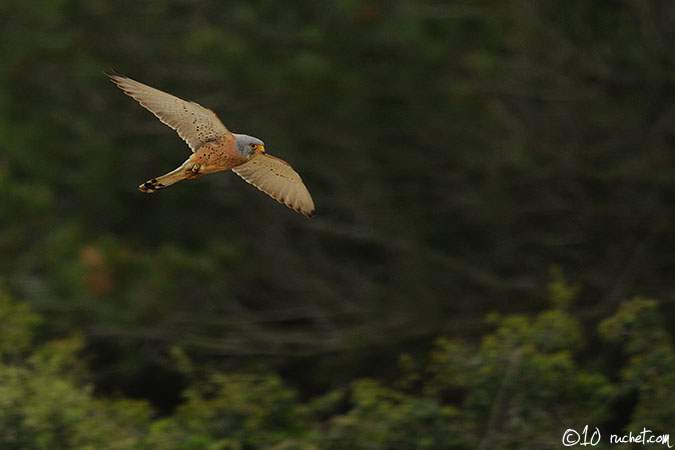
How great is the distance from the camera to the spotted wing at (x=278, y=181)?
2.87 meters

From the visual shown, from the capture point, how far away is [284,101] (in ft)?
21.4

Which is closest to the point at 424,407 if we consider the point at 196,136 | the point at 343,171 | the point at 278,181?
the point at 278,181

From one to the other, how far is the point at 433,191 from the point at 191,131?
182 inches

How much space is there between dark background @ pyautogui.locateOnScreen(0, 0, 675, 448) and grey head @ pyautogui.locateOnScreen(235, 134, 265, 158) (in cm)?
381

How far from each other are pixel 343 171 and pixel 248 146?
4442mm

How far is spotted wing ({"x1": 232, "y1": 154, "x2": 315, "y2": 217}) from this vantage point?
2.87 meters

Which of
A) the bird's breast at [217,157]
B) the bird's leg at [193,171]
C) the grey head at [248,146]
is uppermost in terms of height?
the grey head at [248,146]

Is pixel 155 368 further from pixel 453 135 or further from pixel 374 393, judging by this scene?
pixel 374 393

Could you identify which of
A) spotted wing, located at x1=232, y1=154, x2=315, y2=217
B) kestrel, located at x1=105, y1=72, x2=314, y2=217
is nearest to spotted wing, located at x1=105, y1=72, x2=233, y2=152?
kestrel, located at x1=105, y1=72, x2=314, y2=217

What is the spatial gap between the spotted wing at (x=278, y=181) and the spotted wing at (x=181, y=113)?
1.07ft

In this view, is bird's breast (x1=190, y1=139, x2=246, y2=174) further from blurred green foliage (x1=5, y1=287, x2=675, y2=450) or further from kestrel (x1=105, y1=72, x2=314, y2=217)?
blurred green foliage (x1=5, y1=287, x2=675, y2=450)

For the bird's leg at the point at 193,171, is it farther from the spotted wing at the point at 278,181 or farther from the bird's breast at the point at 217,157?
Result: the spotted wing at the point at 278,181

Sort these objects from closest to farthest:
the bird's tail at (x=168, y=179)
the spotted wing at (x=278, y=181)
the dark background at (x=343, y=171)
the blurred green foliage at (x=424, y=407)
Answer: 1. the bird's tail at (x=168, y=179)
2. the spotted wing at (x=278, y=181)
3. the blurred green foliage at (x=424, y=407)
4. the dark background at (x=343, y=171)

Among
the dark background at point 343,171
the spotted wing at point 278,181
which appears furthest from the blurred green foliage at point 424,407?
the spotted wing at point 278,181
